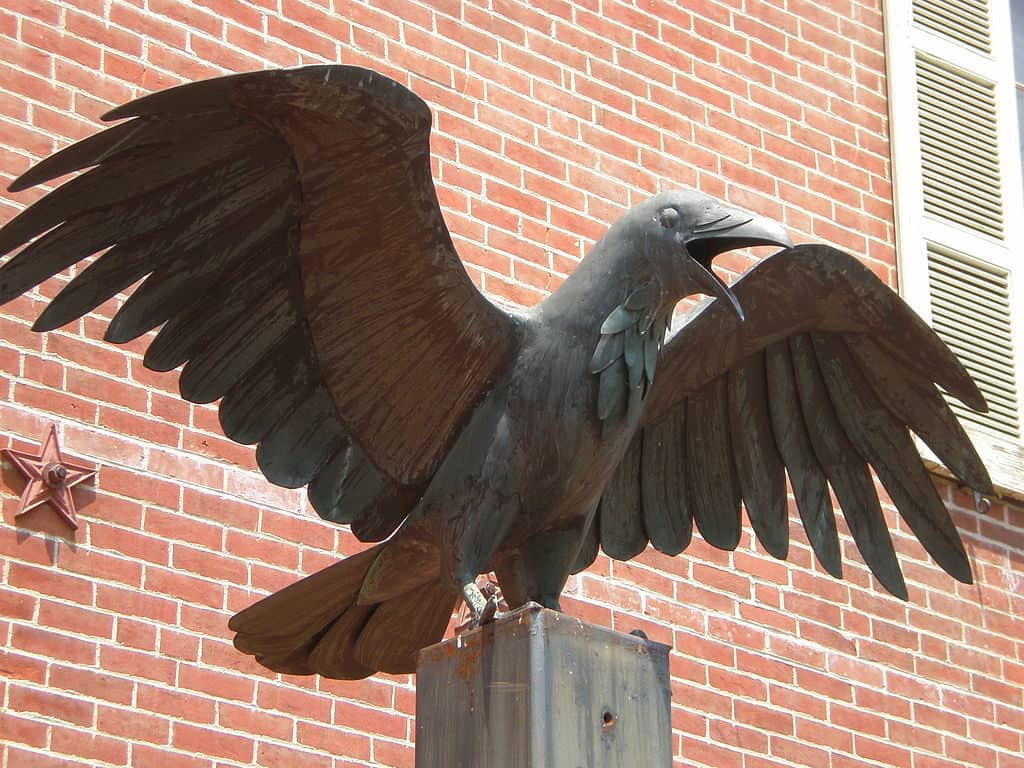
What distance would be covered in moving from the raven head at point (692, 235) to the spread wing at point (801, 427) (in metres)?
0.63

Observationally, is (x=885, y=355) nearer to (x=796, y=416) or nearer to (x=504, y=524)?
(x=796, y=416)

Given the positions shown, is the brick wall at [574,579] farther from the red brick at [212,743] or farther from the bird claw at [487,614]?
the bird claw at [487,614]

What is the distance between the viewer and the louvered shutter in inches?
337

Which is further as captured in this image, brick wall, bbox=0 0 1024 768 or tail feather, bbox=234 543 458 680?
brick wall, bbox=0 0 1024 768

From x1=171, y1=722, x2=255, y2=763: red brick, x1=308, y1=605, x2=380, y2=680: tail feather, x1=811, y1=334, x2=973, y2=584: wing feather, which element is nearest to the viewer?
x1=308, y1=605, x2=380, y2=680: tail feather

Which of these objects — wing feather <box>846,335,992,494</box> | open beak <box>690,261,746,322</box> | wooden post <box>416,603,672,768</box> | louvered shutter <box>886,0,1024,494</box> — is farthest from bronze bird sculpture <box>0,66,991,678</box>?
louvered shutter <box>886,0,1024,494</box>


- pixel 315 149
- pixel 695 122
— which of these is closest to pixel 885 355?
pixel 315 149

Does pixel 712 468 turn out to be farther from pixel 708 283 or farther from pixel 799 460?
pixel 708 283

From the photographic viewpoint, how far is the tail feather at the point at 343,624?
5207 millimetres

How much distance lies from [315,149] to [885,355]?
Result: 182 centimetres

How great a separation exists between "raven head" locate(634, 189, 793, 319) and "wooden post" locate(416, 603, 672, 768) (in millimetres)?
815

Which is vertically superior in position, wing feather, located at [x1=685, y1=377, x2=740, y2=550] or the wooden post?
wing feather, located at [x1=685, y1=377, x2=740, y2=550]

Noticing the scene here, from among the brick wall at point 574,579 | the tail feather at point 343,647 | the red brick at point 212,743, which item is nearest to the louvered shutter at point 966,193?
the brick wall at point 574,579

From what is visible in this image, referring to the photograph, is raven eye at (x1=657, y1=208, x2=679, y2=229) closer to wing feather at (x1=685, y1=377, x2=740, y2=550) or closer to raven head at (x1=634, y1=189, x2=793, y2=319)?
raven head at (x1=634, y1=189, x2=793, y2=319)
